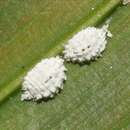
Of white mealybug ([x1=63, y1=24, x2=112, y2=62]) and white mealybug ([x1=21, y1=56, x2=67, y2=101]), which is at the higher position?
white mealybug ([x1=63, y1=24, x2=112, y2=62])

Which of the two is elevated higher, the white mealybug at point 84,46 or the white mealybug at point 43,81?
the white mealybug at point 84,46

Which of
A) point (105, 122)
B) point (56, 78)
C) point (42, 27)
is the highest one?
point (42, 27)

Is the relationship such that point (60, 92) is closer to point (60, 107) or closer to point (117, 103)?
point (60, 107)

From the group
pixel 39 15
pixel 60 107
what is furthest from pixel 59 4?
pixel 60 107
